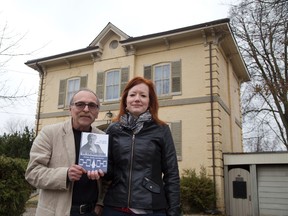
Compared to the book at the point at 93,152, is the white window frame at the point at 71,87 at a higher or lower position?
higher

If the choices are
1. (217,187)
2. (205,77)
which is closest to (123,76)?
(205,77)

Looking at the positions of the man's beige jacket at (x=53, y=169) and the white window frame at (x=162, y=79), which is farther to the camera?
the white window frame at (x=162, y=79)

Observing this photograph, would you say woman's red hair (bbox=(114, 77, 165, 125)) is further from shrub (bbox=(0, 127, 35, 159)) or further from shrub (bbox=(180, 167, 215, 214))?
shrub (bbox=(0, 127, 35, 159))

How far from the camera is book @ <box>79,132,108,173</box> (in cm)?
250

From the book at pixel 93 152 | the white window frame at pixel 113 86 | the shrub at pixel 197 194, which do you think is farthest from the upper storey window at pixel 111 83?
the book at pixel 93 152

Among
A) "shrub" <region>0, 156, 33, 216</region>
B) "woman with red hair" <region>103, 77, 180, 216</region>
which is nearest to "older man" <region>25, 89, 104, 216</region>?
"woman with red hair" <region>103, 77, 180, 216</region>

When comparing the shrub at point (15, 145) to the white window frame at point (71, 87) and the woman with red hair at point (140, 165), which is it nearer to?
the white window frame at point (71, 87)

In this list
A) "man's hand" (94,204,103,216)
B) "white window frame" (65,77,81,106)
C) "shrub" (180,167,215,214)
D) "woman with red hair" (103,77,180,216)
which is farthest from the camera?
"white window frame" (65,77,81,106)

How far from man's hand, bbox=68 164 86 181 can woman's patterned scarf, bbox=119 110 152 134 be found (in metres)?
0.58

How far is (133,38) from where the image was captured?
15.6 m

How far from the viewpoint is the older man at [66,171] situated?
249cm

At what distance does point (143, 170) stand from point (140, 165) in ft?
0.16

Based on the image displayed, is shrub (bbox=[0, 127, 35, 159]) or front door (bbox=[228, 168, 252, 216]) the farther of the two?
shrub (bbox=[0, 127, 35, 159])

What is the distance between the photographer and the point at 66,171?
8.18 feet
